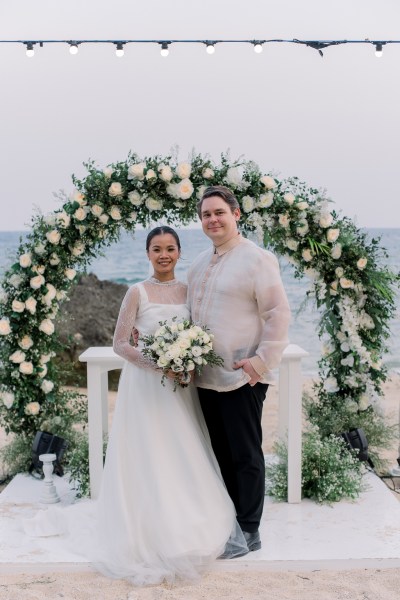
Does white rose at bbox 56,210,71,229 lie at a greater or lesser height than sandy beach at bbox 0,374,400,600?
greater

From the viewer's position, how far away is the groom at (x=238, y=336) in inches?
157

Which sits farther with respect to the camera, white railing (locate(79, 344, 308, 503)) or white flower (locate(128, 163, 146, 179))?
white flower (locate(128, 163, 146, 179))

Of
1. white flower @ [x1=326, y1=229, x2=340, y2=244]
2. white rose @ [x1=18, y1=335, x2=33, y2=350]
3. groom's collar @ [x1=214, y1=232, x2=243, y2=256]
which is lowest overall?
white rose @ [x1=18, y1=335, x2=33, y2=350]

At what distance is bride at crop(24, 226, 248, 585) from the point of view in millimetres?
3951

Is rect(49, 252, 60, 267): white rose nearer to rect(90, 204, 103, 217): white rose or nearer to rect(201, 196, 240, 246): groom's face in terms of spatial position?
rect(90, 204, 103, 217): white rose

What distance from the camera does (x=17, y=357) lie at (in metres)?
5.49

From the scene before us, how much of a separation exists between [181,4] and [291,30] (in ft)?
8.63

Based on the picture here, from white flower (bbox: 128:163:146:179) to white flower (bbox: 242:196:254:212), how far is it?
2.40 ft

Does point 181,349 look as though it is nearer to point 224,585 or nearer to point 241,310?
point 241,310

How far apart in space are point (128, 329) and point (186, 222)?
1409 mm

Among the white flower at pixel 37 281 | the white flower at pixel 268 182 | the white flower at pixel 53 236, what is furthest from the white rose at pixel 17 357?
the white flower at pixel 268 182

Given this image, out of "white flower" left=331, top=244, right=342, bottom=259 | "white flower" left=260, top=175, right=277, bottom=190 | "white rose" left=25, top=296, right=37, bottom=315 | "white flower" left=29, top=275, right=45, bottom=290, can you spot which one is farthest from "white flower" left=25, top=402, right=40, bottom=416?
"white flower" left=331, top=244, right=342, bottom=259

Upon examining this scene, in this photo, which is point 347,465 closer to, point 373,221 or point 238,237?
point 238,237

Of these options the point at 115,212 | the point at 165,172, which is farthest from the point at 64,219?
the point at 165,172
